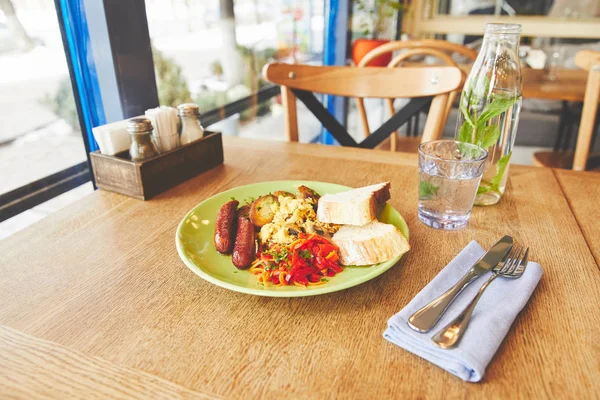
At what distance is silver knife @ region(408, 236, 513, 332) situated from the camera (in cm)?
61

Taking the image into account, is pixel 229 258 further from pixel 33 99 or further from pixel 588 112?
pixel 588 112

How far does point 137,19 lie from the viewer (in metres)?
1.37

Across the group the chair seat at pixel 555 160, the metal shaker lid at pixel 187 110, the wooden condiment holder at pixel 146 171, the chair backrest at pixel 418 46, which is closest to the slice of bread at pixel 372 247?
the wooden condiment holder at pixel 146 171

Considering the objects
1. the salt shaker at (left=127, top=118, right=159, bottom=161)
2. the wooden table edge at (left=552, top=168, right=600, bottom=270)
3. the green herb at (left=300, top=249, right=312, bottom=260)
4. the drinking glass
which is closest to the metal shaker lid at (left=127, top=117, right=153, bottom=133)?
the salt shaker at (left=127, top=118, right=159, bottom=161)

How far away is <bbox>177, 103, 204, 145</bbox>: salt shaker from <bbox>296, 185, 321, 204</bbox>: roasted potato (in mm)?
412

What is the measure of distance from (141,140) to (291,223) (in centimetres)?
47

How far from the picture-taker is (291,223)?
850 millimetres

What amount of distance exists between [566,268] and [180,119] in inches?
39.5

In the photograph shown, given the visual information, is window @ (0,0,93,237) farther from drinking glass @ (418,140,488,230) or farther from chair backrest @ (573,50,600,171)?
chair backrest @ (573,50,600,171)

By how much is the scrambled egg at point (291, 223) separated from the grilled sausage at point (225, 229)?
61 mm

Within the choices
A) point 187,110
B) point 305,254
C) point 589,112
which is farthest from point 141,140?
point 589,112

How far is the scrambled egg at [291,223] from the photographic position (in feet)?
2.68

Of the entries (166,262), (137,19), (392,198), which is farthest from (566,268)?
(137,19)

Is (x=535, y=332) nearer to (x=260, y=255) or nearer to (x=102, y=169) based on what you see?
(x=260, y=255)
